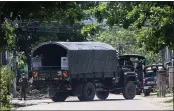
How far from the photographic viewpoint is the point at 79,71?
30391mm

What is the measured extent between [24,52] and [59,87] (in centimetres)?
1096

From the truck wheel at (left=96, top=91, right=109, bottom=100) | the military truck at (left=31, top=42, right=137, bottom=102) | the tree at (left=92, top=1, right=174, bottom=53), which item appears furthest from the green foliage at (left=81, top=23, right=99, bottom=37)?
the truck wheel at (left=96, top=91, right=109, bottom=100)

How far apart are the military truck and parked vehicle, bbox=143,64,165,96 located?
4783 mm

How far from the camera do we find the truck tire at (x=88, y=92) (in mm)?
30500

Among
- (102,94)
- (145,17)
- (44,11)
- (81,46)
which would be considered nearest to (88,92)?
(102,94)

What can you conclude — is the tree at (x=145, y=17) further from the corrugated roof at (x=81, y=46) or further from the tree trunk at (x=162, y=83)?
the corrugated roof at (x=81, y=46)

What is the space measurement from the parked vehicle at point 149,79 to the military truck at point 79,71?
4.78m

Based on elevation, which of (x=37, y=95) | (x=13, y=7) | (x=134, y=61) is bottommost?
(x=37, y=95)

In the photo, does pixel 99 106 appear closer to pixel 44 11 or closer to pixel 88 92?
pixel 44 11

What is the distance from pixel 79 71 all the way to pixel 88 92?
57.6 inches

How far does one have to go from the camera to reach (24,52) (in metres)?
40.5

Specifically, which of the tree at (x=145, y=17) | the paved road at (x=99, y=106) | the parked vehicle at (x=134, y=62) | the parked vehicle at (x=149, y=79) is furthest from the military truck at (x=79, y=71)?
the parked vehicle at (x=149, y=79)

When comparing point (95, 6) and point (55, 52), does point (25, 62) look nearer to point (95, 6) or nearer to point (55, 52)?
point (55, 52)

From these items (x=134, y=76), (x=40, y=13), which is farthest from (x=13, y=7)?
(x=134, y=76)
